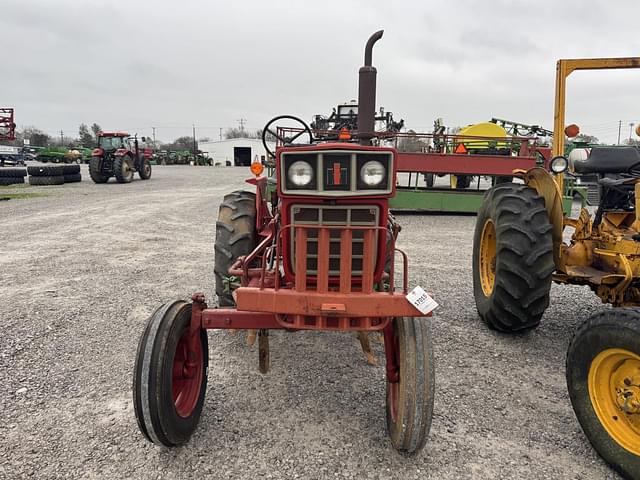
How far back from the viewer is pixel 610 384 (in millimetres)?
2248

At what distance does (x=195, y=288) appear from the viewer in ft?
16.2

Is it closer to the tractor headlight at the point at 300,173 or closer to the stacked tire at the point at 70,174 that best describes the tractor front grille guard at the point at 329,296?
the tractor headlight at the point at 300,173

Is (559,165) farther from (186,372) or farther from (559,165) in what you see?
(186,372)

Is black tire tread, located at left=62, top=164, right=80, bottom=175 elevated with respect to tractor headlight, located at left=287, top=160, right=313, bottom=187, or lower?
elevated

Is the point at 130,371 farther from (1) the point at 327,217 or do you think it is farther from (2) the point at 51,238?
(2) the point at 51,238

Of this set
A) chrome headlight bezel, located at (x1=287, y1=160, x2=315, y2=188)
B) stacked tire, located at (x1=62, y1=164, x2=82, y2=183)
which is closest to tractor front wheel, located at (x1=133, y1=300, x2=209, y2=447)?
chrome headlight bezel, located at (x1=287, y1=160, x2=315, y2=188)

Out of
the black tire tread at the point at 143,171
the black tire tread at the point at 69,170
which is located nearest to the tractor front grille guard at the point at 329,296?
the black tire tread at the point at 69,170

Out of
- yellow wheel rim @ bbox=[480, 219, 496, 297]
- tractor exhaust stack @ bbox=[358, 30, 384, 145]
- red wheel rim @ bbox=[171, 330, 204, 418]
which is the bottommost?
red wheel rim @ bbox=[171, 330, 204, 418]

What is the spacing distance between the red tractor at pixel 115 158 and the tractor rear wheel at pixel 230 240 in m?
16.3

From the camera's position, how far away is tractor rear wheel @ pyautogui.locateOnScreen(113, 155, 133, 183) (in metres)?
18.0

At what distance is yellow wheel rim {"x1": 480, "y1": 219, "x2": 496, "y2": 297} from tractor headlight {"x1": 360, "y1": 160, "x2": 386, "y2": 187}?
2322mm

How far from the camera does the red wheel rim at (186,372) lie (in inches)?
98.2

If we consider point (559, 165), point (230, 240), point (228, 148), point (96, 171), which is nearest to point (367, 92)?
point (230, 240)

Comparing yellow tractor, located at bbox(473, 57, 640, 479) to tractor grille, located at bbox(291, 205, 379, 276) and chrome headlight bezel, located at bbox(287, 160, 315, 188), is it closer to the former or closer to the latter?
tractor grille, located at bbox(291, 205, 379, 276)
